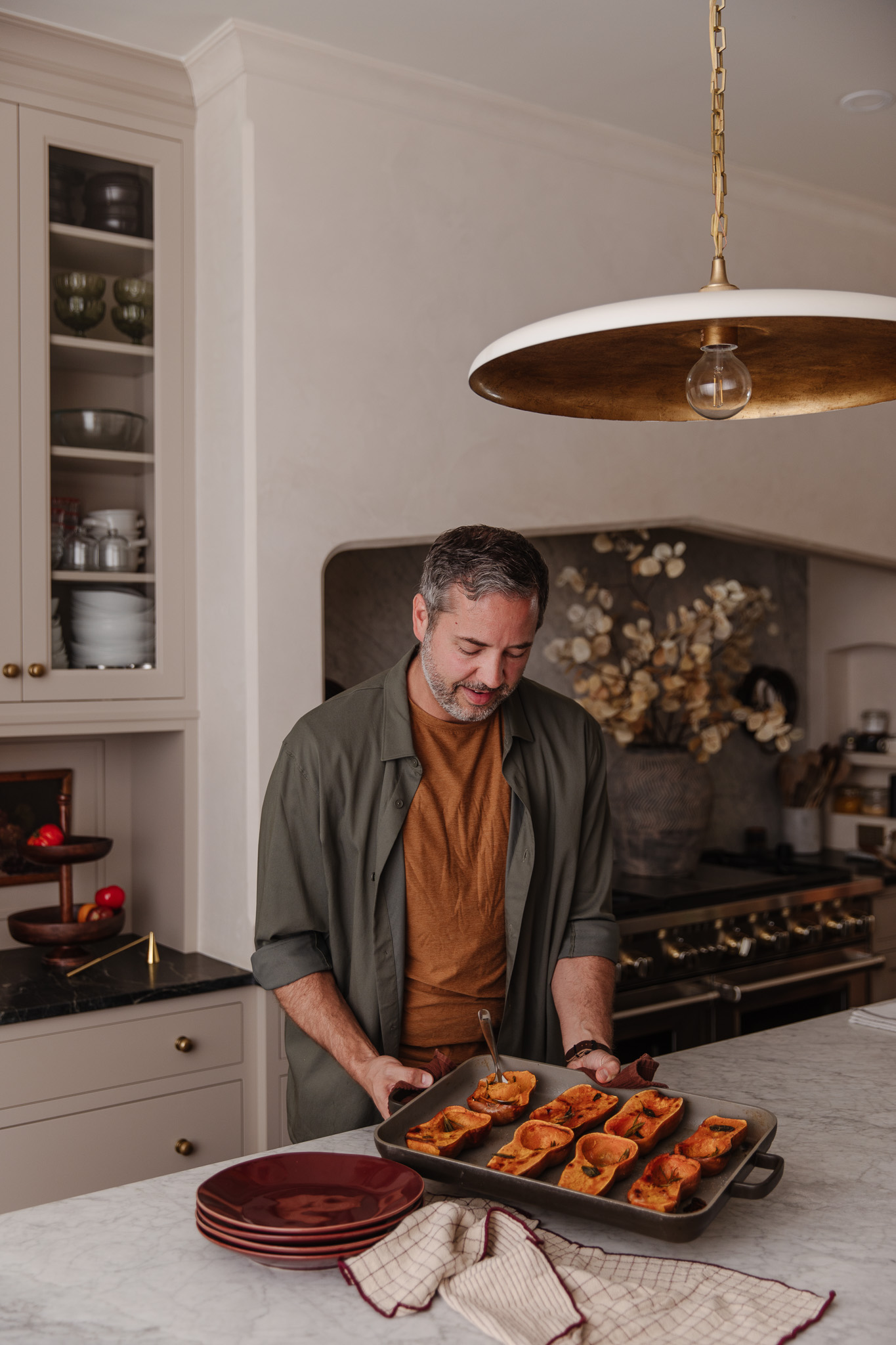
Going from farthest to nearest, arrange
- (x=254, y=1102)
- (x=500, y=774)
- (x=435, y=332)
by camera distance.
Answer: (x=435, y=332)
(x=254, y=1102)
(x=500, y=774)

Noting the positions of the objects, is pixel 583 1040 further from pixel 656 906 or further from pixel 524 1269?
pixel 656 906

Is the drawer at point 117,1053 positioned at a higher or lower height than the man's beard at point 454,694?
lower

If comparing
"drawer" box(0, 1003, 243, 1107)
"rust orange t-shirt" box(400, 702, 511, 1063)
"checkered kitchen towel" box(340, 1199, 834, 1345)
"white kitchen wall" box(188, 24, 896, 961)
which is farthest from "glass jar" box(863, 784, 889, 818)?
"checkered kitchen towel" box(340, 1199, 834, 1345)

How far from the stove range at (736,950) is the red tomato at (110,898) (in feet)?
4.01

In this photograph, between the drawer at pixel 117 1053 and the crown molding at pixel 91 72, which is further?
the crown molding at pixel 91 72

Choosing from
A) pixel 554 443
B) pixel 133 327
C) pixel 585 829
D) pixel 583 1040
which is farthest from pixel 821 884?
pixel 133 327

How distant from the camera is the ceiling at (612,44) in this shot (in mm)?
2428

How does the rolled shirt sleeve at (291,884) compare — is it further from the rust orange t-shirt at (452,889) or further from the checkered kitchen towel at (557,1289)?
the checkered kitchen towel at (557,1289)

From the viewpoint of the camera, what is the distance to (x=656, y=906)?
124 inches

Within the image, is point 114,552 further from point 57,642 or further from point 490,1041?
point 490,1041

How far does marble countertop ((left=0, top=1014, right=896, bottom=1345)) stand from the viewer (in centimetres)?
108

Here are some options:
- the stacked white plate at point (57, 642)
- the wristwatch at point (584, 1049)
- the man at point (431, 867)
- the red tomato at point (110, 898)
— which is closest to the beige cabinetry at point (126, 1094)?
the red tomato at point (110, 898)

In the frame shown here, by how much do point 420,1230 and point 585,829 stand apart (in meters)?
0.94

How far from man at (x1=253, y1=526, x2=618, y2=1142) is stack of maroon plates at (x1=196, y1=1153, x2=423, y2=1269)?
405 millimetres
